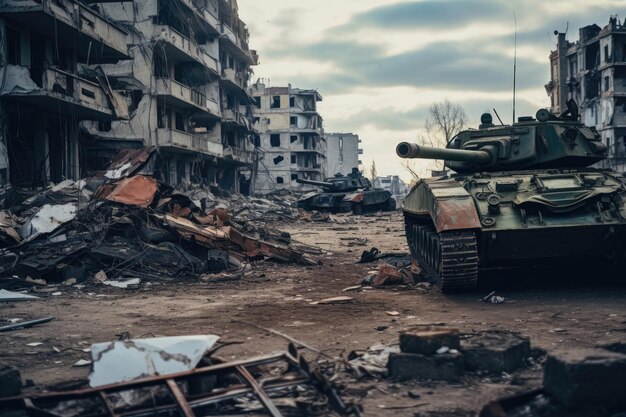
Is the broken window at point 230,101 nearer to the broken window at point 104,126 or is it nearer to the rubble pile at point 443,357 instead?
the broken window at point 104,126

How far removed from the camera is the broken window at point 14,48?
680 inches

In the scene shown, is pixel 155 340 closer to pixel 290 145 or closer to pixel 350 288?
pixel 350 288

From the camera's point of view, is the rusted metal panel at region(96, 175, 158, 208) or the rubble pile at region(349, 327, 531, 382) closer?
the rubble pile at region(349, 327, 531, 382)

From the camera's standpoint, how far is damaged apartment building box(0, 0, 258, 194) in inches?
693

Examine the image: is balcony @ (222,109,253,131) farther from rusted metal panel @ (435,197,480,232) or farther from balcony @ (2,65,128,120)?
rusted metal panel @ (435,197,480,232)

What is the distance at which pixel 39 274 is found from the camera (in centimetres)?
1004

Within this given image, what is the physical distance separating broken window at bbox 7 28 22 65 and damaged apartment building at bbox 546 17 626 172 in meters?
37.9

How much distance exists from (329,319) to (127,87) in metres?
23.6

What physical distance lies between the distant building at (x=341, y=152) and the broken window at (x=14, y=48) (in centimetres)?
7556

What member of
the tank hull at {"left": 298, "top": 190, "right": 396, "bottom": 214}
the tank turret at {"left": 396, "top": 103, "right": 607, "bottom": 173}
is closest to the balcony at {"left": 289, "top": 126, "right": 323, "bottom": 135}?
the tank hull at {"left": 298, "top": 190, "right": 396, "bottom": 214}

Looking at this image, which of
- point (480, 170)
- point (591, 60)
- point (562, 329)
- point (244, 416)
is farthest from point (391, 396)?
point (591, 60)

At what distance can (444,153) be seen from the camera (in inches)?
356

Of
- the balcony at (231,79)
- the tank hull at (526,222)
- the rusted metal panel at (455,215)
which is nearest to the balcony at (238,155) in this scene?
the balcony at (231,79)

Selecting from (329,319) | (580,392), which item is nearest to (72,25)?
(329,319)
